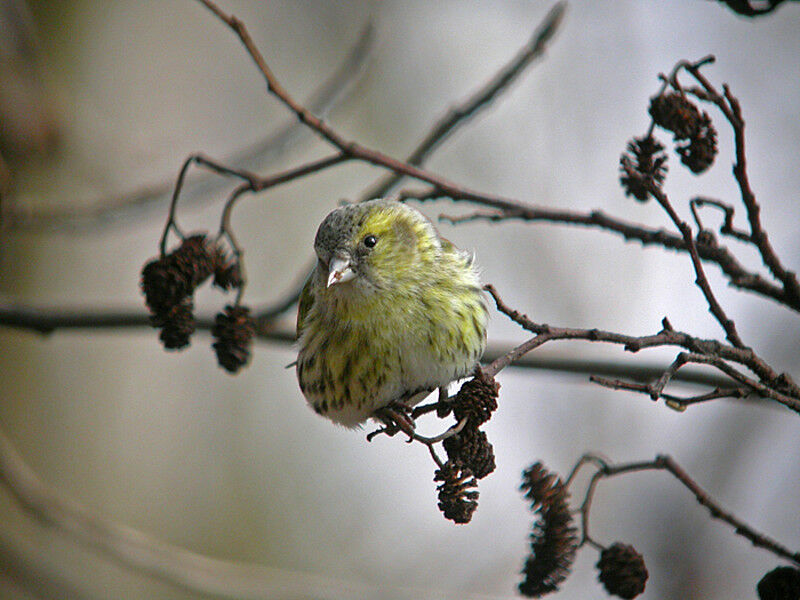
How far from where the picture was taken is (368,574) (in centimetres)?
438

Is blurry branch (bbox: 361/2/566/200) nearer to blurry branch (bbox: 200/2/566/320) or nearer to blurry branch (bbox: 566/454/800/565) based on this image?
blurry branch (bbox: 200/2/566/320)

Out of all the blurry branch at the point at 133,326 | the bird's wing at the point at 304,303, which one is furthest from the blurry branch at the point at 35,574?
the bird's wing at the point at 304,303

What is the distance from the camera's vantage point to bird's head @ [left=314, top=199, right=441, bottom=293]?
6.07ft

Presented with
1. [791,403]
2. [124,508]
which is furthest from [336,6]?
[791,403]

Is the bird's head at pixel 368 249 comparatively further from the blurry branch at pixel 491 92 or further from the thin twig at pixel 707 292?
the thin twig at pixel 707 292

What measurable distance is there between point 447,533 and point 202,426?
212 cm

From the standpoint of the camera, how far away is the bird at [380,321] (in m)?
1.85

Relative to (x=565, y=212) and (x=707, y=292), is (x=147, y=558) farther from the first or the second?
(x=707, y=292)

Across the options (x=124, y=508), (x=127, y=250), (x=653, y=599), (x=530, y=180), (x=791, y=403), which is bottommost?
(x=124, y=508)

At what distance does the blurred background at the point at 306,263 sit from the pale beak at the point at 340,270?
941 millimetres

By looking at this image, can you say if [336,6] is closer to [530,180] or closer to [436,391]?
[530,180]

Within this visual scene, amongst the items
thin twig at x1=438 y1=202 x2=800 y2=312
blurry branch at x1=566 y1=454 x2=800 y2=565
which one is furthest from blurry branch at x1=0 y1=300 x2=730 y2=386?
blurry branch at x1=566 y1=454 x2=800 y2=565

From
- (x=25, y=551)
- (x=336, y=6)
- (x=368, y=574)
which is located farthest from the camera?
(x=336, y=6)

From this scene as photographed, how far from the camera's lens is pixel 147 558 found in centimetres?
232
